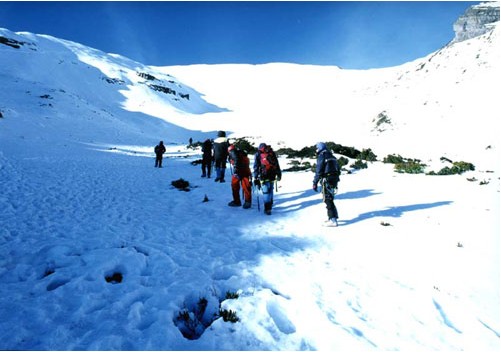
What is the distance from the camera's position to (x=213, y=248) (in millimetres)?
6527

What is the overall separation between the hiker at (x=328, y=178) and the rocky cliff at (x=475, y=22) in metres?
76.2

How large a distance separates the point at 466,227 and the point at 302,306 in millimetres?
5947

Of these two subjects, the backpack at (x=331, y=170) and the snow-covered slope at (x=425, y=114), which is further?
the snow-covered slope at (x=425, y=114)

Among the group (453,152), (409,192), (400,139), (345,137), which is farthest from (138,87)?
(409,192)

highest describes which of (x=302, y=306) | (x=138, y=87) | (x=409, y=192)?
(x=138, y=87)

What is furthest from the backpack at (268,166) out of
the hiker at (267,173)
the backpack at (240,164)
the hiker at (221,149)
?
the hiker at (221,149)

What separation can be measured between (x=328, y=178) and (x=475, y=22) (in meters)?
81.1

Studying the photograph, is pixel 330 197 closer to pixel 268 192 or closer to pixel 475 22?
pixel 268 192

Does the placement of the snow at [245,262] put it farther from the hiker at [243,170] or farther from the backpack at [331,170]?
the backpack at [331,170]

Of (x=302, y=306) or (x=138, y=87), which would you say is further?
(x=138, y=87)

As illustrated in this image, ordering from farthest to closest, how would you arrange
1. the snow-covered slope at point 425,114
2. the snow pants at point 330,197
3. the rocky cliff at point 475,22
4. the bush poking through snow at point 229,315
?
the rocky cliff at point 475,22 < the snow-covered slope at point 425,114 < the snow pants at point 330,197 < the bush poking through snow at point 229,315

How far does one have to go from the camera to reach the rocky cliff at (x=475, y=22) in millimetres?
63438

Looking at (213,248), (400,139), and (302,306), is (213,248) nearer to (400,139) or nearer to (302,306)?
(302,306)

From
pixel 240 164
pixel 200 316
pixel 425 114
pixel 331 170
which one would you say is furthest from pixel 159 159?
pixel 425 114
